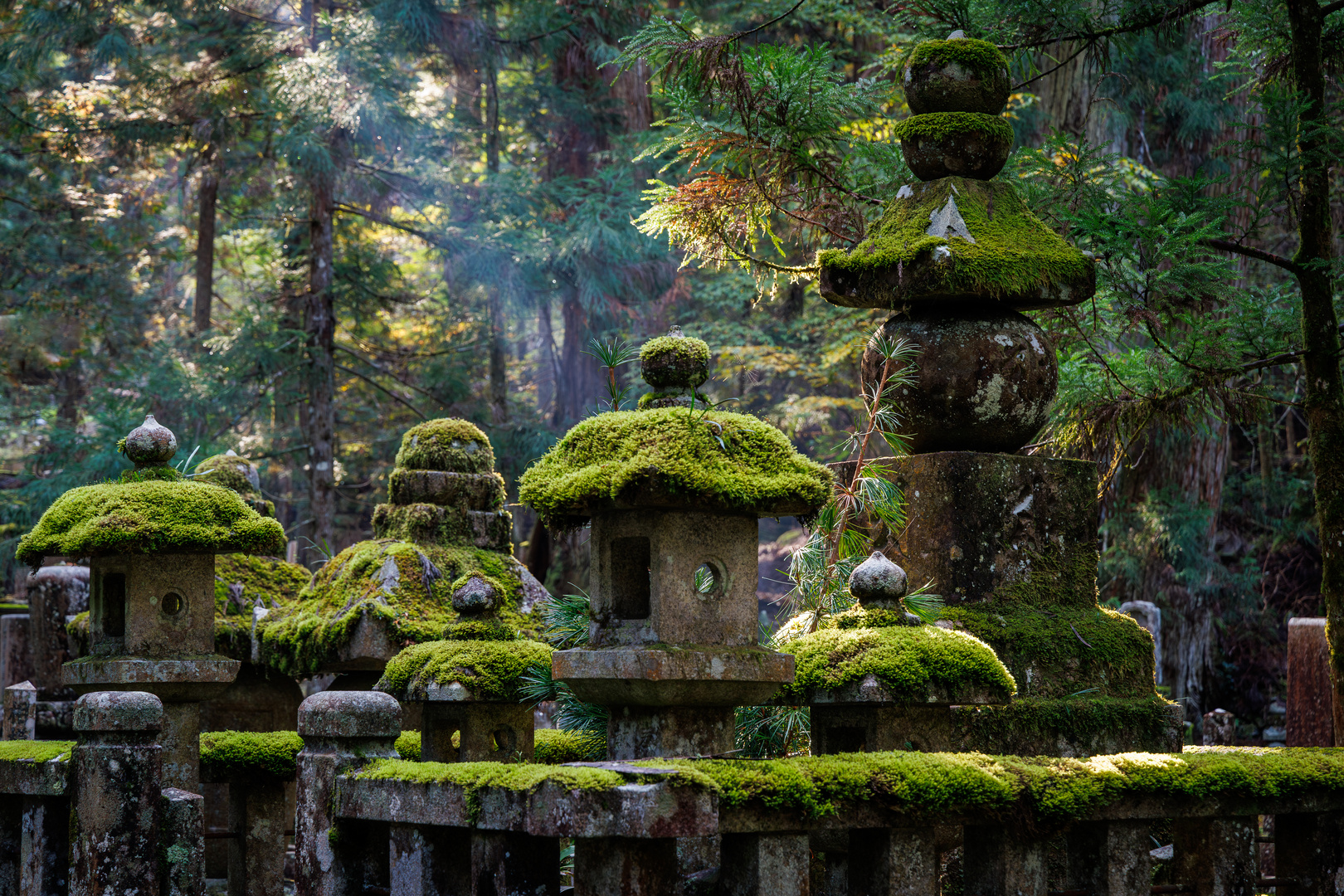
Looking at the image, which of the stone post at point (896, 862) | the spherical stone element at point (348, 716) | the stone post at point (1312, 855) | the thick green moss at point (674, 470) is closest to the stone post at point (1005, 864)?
the stone post at point (896, 862)

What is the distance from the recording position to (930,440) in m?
6.52

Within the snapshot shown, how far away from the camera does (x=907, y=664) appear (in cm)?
508

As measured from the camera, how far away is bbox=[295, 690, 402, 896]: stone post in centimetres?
519

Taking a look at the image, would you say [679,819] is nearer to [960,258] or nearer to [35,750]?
[960,258]

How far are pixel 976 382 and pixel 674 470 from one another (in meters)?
2.25

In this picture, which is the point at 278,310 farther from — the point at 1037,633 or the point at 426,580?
the point at 1037,633

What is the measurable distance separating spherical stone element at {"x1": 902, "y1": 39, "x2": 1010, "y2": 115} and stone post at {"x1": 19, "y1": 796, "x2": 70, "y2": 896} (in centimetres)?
551

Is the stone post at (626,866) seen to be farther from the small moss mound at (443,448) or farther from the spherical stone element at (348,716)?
the small moss mound at (443,448)

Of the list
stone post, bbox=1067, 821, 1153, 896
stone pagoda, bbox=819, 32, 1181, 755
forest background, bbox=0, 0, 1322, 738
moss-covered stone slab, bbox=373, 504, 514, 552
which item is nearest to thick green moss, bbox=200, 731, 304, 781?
moss-covered stone slab, bbox=373, 504, 514, 552

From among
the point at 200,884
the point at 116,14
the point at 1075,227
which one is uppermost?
the point at 116,14

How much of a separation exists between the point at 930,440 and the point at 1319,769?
7.57 ft

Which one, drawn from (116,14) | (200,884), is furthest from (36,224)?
(200,884)

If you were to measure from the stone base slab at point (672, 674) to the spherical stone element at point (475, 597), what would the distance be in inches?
42.4

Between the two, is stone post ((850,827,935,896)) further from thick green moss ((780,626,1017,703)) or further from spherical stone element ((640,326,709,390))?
spherical stone element ((640,326,709,390))
